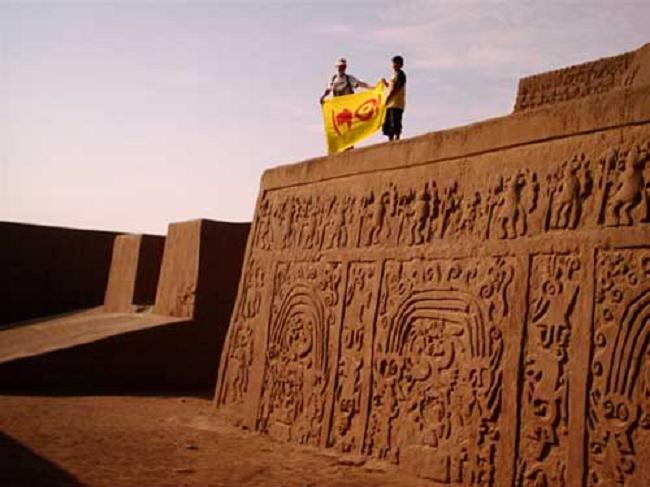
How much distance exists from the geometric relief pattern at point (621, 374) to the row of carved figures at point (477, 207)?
368 mm

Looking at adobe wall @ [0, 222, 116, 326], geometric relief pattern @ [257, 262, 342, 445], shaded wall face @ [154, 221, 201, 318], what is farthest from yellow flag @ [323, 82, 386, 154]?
adobe wall @ [0, 222, 116, 326]

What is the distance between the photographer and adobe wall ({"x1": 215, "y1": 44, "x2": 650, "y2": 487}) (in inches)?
191

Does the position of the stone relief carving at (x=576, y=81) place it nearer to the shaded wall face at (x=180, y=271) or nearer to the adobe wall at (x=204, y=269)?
the adobe wall at (x=204, y=269)

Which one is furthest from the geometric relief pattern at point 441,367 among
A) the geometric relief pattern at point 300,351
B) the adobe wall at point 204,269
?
the adobe wall at point 204,269

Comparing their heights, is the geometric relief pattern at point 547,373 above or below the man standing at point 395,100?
below

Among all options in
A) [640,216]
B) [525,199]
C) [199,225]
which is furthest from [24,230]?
[640,216]

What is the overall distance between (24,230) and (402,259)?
10.6 metres

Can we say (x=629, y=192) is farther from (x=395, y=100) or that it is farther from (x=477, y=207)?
(x=395, y=100)

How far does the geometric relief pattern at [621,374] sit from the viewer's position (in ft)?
15.0

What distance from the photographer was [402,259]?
6684mm

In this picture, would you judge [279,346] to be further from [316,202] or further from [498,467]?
[498,467]

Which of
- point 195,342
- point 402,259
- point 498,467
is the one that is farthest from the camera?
point 195,342

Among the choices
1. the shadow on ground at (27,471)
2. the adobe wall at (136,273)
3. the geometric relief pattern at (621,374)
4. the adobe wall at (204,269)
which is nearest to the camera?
the geometric relief pattern at (621,374)

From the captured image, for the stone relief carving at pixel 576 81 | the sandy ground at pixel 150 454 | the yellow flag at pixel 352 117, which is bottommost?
the sandy ground at pixel 150 454
